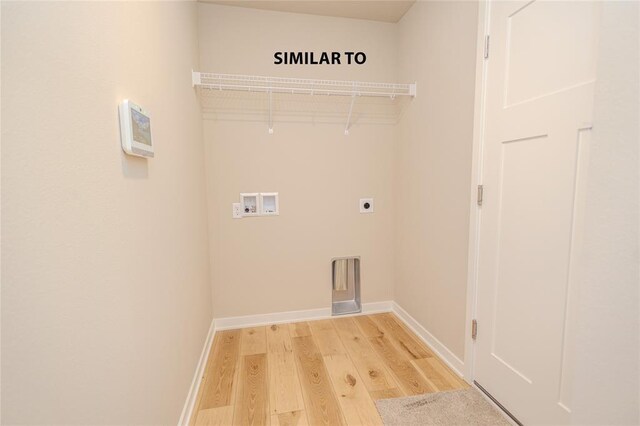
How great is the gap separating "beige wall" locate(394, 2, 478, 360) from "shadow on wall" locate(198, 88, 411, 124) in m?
0.22

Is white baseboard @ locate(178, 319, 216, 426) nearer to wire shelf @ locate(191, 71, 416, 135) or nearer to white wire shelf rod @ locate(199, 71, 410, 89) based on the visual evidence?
wire shelf @ locate(191, 71, 416, 135)

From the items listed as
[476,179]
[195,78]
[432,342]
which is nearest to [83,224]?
[195,78]

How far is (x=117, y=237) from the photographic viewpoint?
86 centimetres

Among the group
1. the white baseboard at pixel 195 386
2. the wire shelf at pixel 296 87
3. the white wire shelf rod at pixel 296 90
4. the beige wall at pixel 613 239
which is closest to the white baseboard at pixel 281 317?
the white baseboard at pixel 195 386

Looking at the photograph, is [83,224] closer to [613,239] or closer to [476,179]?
[613,239]

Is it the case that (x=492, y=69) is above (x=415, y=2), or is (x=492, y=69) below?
below

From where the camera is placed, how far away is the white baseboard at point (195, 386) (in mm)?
1473

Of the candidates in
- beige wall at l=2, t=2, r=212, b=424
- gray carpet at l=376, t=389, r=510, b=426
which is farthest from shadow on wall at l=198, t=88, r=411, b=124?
gray carpet at l=376, t=389, r=510, b=426

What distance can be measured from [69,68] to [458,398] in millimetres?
2159

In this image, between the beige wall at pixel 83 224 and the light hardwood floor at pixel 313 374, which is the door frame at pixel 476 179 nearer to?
the light hardwood floor at pixel 313 374

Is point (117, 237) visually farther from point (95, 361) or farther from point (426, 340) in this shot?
point (426, 340)

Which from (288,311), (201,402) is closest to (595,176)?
(201,402)

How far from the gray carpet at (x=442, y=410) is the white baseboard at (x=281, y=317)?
1.06 meters

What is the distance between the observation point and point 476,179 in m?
1.66
